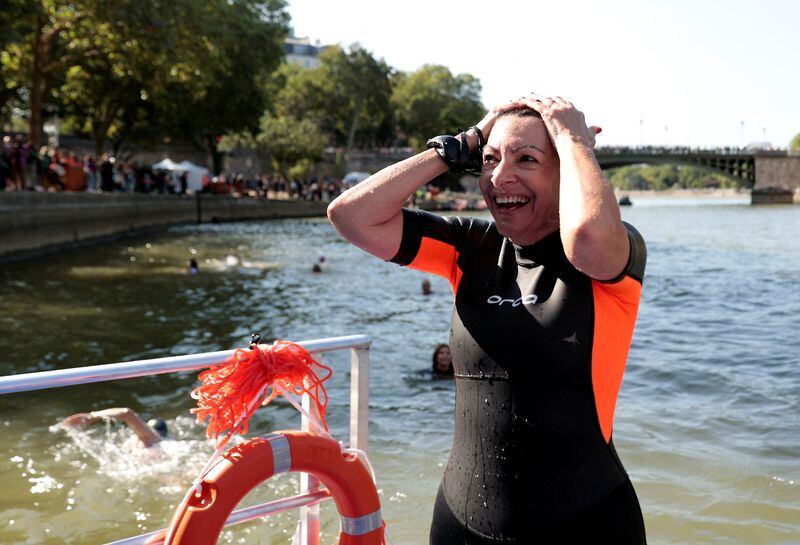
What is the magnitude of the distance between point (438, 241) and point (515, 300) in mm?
395

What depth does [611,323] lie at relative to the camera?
227 centimetres

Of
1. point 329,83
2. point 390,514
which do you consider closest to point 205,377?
point 390,514

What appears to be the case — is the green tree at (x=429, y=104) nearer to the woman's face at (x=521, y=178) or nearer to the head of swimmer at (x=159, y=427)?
the head of swimmer at (x=159, y=427)

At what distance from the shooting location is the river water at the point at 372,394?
6.95 metres

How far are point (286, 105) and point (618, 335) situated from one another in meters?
98.8

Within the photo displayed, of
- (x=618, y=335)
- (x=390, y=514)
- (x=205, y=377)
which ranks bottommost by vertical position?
(x=390, y=514)

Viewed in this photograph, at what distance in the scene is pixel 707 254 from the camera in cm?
3206

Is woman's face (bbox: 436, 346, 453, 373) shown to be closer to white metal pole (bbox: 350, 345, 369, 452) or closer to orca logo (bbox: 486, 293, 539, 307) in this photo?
white metal pole (bbox: 350, 345, 369, 452)

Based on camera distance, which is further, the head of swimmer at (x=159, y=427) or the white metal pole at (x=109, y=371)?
the head of swimmer at (x=159, y=427)

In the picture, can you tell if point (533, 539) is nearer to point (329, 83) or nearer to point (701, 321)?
point (701, 321)

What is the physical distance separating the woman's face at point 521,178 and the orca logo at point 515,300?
0.18 meters

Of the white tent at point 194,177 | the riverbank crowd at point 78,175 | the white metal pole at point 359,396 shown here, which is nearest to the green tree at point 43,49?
the riverbank crowd at point 78,175

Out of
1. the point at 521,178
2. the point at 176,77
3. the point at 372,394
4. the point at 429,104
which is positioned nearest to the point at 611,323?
the point at 521,178

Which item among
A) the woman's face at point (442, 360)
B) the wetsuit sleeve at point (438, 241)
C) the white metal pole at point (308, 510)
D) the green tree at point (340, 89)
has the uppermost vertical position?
the green tree at point (340, 89)
